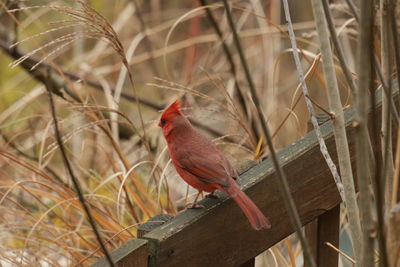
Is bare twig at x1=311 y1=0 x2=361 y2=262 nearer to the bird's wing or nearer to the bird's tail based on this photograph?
the bird's tail

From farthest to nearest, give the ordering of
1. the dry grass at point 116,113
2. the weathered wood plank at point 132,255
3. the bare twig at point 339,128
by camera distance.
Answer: the dry grass at point 116,113, the weathered wood plank at point 132,255, the bare twig at point 339,128

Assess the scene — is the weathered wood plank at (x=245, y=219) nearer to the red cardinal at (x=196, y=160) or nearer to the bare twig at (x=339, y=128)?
the red cardinal at (x=196, y=160)

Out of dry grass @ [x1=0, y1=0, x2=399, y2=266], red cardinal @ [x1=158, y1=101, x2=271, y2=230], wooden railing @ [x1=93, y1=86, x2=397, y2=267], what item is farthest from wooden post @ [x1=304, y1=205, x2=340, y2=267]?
red cardinal @ [x1=158, y1=101, x2=271, y2=230]

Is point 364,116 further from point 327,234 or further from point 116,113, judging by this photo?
point 116,113

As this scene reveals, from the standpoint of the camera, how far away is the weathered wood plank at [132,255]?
1631 millimetres

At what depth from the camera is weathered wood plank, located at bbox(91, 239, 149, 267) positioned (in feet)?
5.35

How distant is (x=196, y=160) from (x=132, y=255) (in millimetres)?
575

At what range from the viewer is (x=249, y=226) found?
184 cm

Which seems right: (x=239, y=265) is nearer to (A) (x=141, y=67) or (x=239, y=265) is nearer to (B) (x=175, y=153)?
(B) (x=175, y=153)

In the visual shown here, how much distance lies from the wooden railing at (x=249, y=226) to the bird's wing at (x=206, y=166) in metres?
0.07

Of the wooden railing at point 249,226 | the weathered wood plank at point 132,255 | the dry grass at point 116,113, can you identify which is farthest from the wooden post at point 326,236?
the weathered wood plank at point 132,255

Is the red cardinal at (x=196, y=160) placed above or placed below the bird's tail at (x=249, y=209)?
above

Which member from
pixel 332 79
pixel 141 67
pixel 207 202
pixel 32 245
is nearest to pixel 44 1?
pixel 141 67

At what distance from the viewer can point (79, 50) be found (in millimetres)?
4848
